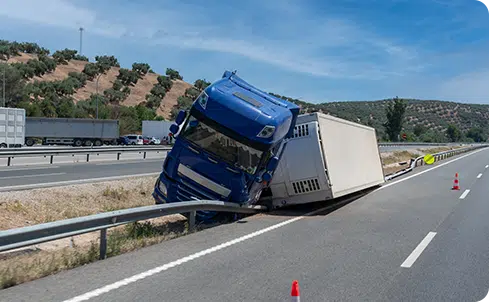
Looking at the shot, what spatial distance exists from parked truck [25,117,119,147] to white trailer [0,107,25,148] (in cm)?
1313

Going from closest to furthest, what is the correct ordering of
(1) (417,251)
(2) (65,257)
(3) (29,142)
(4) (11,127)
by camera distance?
(2) (65,257) < (1) (417,251) < (4) (11,127) < (3) (29,142)

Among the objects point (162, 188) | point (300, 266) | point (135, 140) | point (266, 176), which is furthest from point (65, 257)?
point (135, 140)

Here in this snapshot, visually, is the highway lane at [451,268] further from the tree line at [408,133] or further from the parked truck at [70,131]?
the tree line at [408,133]

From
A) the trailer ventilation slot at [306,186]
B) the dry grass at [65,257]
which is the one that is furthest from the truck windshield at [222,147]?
the trailer ventilation slot at [306,186]

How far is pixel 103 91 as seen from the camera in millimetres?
93062

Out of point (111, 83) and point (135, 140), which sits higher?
point (111, 83)

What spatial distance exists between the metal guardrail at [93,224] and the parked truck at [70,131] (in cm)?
5027

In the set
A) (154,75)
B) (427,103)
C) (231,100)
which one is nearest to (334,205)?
(231,100)

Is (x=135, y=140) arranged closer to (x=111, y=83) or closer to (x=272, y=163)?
(x=111, y=83)

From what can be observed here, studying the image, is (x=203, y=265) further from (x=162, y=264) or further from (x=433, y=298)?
(x=433, y=298)

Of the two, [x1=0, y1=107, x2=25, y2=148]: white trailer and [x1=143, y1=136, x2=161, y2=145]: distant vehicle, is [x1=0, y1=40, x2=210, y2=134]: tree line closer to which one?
[x1=143, y1=136, x2=161, y2=145]: distant vehicle

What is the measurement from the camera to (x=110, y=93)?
90.7 metres

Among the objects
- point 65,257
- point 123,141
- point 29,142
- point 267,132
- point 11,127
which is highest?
point 267,132

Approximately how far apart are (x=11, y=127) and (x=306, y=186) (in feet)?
119
